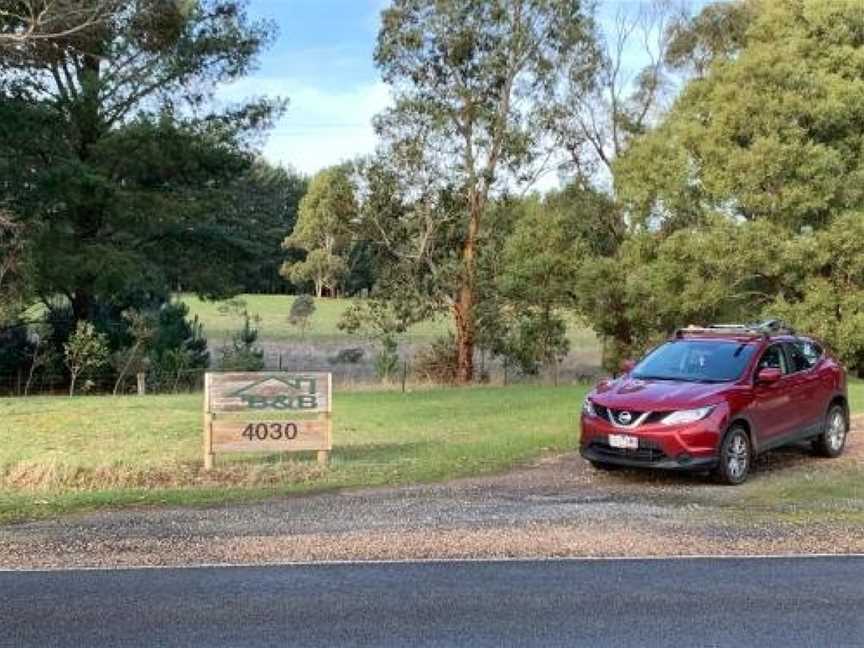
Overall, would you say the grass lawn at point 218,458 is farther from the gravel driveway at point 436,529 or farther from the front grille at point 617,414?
the front grille at point 617,414

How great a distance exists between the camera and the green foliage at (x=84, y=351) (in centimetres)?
2514

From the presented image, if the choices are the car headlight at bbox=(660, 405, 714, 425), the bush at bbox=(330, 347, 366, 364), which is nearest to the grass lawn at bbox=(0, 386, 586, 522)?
the car headlight at bbox=(660, 405, 714, 425)

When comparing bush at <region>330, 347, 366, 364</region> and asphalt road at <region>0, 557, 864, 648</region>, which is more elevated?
bush at <region>330, 347, 366, 364</region>

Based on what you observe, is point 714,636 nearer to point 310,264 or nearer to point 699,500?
point 699,500

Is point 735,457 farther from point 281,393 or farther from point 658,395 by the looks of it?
point 281,393

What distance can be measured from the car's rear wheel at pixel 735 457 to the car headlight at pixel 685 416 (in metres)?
0.39

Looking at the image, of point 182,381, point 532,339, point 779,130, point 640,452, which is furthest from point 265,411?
point 532,339

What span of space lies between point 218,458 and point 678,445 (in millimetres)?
6178

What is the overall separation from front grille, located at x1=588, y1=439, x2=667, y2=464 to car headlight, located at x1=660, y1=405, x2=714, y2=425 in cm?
30

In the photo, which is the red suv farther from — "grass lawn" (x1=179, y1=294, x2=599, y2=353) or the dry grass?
"grass lawn" (x1=179, y1=294, x2=599, y2=353)

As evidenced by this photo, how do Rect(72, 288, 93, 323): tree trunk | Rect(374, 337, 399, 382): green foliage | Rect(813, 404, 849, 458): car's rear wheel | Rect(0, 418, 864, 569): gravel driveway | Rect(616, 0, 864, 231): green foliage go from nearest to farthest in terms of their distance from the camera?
Rect(0, 418, 864, 569): gravel driveway → Rect(813, 404, 849, 458): car's rear wheel → Rect(616, 0, 864, 231): green foliage → Rect(374, 337, 399, 382): green foliage → Rect(72, 288, 93, 323): tree trunk

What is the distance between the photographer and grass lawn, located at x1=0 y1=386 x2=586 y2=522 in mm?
11141

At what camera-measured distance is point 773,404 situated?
12.0m

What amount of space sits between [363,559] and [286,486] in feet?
13.4
